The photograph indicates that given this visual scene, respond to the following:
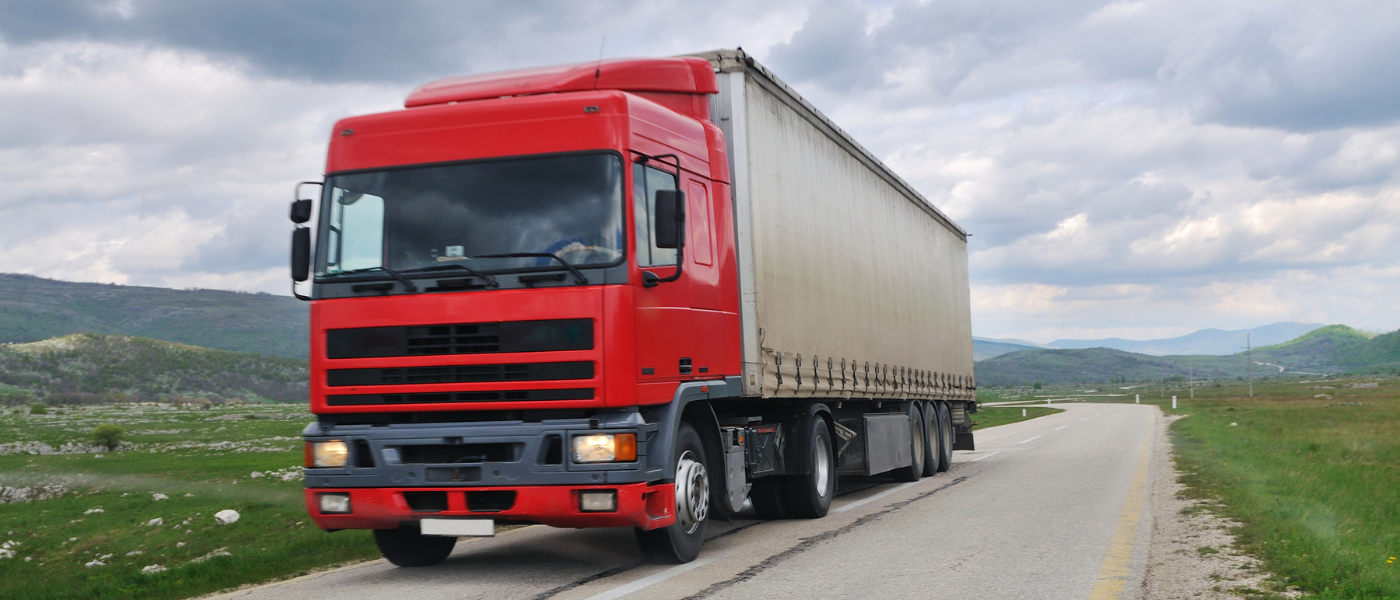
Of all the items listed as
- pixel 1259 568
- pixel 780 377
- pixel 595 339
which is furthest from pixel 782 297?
pixel 1259 568

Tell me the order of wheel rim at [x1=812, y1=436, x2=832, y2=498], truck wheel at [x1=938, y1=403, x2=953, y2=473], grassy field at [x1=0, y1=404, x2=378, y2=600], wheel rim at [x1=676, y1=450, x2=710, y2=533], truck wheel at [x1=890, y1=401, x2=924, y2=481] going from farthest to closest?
truck wheel at [x1=938, y1=403, x2=953, y2=473], truck wheel at [x1=890, y1=401, x2=924, y2=481], wheel rim at [x1=812, y1=436, x2=832, y2=498], grassy field at [x1=0, y1=404, x2=378, y2=600], wheel rim at [x1=676, y1=450, x2=710, y2=533]

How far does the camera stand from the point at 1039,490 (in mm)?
13969

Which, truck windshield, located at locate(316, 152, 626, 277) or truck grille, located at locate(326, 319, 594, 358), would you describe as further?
truck windshield, located at locate(316, 152, 626, 277)

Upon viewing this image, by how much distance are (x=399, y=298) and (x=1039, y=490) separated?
9.34 m

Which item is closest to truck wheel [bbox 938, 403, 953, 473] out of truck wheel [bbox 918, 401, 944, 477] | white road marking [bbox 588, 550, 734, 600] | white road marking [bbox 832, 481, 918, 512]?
truck wheel [bbox 918, 401, 944, 477]

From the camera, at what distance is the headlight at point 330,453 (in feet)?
25.1

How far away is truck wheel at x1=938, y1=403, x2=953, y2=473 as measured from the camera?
1836 centimetres

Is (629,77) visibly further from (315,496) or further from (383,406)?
(315,496)

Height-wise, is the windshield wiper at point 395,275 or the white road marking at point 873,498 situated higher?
the windshield wiper at point 395,275

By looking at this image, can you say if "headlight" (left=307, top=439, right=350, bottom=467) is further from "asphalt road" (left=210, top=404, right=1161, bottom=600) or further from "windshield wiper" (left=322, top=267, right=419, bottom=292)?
"windshield wiper" (left=322, top=267, right=419, bottom=292)

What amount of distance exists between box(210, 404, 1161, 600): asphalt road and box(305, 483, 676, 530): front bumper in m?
0.43

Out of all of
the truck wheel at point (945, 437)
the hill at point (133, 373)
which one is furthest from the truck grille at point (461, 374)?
the hill at point (133, 373)

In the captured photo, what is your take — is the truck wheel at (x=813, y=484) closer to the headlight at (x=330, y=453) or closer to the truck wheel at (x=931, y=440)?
the headlight at (x=330, y=453)

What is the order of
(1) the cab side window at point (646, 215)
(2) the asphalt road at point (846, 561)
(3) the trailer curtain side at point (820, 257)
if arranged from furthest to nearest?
(3) the trailer curtain side at point (820, 257), (1) the cab side window at point (646, 215), (2) the asphalt road at point (846, 561)
